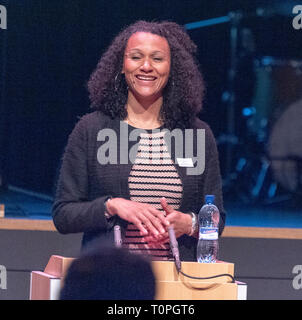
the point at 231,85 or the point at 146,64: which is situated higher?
the point at 231,85

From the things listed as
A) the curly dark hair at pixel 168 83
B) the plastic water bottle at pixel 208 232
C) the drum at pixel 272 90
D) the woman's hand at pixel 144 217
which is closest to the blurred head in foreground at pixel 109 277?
the woman's hand at pixel 144 217

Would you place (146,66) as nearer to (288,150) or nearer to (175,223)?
(175,223)

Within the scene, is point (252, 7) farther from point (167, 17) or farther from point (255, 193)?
point (255, 193)

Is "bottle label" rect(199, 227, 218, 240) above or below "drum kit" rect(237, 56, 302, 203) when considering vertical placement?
below

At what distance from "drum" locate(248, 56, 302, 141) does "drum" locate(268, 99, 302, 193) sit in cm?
9

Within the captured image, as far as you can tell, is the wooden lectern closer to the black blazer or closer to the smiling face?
the black blazer

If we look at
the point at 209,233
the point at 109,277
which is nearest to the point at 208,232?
the point at 209,233

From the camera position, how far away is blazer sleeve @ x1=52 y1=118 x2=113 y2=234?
206 centimetres

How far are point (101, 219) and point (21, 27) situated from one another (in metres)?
3.84

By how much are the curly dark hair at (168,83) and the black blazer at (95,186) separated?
0.08 metres

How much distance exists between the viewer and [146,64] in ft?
7.33

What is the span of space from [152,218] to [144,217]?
0.02m

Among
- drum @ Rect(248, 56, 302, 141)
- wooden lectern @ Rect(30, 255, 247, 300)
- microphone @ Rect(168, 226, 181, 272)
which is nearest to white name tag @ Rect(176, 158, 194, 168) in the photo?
microphone @ Rect(168, 226, 181, 272)

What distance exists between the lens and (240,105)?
6.13m
